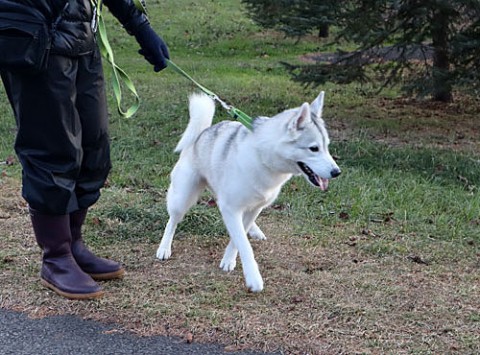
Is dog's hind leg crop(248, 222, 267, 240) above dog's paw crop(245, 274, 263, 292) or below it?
below

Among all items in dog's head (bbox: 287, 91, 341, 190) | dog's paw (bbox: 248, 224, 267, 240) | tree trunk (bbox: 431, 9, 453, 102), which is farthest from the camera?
tree trunk (bbox: 431, 9, 453, 102)

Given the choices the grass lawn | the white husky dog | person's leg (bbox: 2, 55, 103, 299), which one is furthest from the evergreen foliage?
person's leg (bbox: 2, 55, 103, 299)

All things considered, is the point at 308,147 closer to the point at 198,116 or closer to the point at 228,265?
the point at 228,265

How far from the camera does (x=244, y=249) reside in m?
3.92

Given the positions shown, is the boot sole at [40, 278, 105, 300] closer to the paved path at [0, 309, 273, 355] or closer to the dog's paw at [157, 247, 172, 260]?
the paved path at [0, 309, 273, 355]

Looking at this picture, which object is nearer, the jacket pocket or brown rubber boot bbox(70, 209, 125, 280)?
the jacket pocket

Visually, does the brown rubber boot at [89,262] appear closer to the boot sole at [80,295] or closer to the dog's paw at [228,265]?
the boot sole at [80,295]

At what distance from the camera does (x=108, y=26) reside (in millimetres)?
19578

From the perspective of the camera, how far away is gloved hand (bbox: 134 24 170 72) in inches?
156

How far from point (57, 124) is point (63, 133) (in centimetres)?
5

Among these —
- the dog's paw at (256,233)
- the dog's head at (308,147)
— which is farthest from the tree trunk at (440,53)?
the dog's head at (308,147)

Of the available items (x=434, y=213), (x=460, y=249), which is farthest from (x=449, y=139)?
(x=460, y=249)

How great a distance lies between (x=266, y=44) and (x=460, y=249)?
47.5 feet

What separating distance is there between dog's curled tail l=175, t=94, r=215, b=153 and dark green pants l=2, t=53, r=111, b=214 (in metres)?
1.00
